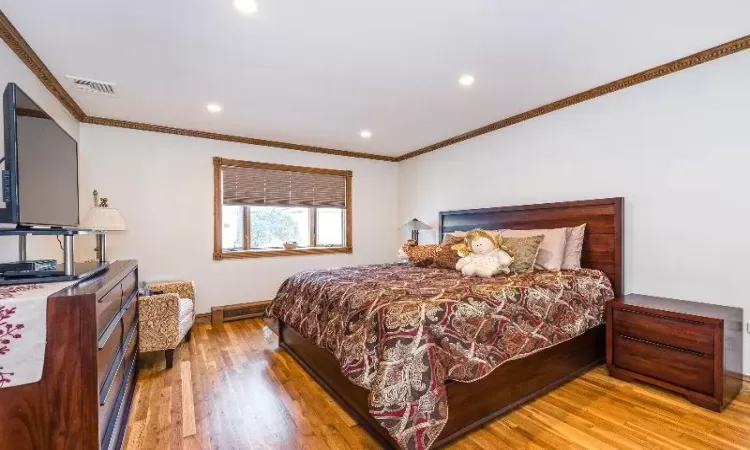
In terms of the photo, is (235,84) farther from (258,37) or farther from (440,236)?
(440,236)

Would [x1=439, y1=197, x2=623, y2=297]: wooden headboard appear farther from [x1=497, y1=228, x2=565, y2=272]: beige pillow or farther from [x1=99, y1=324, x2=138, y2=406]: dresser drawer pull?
[x1=99, y1=324, x2=138, y2=406]: dresser drawer pull

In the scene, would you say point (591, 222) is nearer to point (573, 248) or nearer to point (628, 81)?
point (573, 248)

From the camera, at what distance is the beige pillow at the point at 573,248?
3104mm

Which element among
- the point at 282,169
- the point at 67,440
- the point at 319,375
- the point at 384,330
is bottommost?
the point at 319,375

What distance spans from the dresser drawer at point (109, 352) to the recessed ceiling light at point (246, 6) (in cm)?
184

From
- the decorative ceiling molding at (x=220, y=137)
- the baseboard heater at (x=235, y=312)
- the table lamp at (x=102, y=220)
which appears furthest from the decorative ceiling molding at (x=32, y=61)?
the baseboard heater at (x=235, y=312)

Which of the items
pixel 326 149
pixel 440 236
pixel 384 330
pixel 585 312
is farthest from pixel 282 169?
pixel 585 312

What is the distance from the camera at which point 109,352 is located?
168 cm

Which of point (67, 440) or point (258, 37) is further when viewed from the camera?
point (258, 37)

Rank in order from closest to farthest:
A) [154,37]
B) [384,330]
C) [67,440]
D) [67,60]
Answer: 1. [67,440]
2. [384,330]
3. [154,37]
4. [67,60]

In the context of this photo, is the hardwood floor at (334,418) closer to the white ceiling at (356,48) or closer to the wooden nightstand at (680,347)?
the wooden nightstand at (680,347)

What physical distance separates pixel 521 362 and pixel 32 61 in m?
3.94

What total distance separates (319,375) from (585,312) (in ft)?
6.85

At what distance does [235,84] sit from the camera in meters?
2.90
